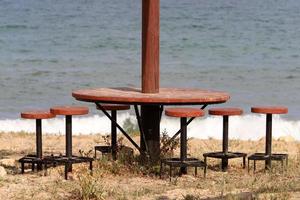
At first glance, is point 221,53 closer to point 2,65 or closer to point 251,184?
point 2,65

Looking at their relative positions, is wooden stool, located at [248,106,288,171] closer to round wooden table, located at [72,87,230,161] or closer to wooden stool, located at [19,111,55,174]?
round wooden table, located at [72,87,230,161]

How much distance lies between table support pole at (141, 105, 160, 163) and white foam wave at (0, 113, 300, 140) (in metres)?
5.70

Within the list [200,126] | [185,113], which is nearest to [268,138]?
[185,113]

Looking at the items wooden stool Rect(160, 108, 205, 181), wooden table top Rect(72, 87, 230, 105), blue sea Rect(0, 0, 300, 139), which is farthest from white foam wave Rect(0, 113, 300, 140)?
wooden stool Rect(160, 108, 205, 181)

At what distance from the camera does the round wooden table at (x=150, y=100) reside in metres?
8.45

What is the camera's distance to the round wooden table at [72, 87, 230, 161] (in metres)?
8.45

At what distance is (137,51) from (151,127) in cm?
2095

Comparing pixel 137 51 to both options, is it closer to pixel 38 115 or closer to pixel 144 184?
pixel 38 115

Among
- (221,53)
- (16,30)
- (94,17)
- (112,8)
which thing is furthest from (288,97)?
(112,8)

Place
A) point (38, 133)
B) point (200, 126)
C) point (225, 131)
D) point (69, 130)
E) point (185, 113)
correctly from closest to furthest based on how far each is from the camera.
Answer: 1. point (185, 113)
2. point (69, 130)
3. point (38, 133)
4. point (225, 131)
5. point (200, 126)

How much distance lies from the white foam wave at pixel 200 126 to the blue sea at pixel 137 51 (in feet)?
0.14

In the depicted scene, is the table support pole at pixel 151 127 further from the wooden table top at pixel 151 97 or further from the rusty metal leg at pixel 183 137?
the rusty metal leg at pixel 183 137

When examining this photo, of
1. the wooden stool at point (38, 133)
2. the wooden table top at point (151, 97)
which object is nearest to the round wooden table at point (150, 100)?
the wooden table top at point (151, 97)

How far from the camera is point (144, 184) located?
334 inches
